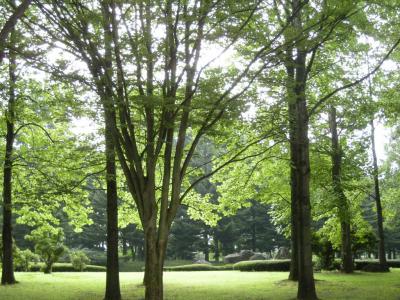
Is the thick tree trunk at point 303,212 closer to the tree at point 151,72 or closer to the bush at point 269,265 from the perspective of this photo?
the tree at point 151,72

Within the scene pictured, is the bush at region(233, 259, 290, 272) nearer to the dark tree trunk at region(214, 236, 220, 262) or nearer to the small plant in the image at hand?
the small plant

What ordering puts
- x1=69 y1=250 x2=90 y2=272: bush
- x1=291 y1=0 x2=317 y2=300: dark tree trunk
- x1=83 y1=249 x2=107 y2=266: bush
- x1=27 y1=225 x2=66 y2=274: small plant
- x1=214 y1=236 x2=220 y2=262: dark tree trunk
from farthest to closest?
x1=214 y1=236 x2=220 y2=262: dark tree trunk, x1=83 y1=249 x2=107 y2=266: bush, x1=69 y1=250 x2=90 y2=272: bush, x1=27 y1=225 x2=66 y2=274: small plant, x1=291 y1=0 x2=317 y2=300: dark tree trunk

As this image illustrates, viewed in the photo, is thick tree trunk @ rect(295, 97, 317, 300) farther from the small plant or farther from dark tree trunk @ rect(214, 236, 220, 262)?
dark tree trunk @ rect(214, 236, 220, 262)

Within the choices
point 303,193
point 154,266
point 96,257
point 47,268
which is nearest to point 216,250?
point 96,257

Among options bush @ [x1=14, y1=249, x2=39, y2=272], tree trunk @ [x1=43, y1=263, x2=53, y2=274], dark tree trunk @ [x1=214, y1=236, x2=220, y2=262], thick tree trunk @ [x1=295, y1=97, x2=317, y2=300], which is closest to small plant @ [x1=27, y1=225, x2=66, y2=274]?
tree trunk @ [x1=43, y1=263, x2=53, y2=274]

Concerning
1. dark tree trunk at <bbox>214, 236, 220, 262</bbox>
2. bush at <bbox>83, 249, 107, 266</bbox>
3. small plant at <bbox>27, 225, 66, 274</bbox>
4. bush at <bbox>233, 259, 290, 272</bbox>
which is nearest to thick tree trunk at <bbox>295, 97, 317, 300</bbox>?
small plant at <bbox>27, 225, 66, 274</bbox>

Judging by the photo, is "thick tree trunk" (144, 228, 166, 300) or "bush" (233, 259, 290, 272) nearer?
"thick tree trunk" (144, 228, 166, 300)

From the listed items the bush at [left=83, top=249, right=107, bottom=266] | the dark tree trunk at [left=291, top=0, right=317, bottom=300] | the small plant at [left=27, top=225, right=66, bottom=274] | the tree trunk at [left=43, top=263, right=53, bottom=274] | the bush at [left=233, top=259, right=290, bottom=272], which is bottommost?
the bush at [left=83, top=249, right=107, bottom=266]

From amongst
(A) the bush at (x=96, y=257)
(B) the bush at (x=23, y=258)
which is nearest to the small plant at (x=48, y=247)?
(B) the bush at (x=23, y=258)

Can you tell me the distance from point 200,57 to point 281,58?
1879 mm

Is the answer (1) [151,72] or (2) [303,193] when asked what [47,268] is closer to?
(2) [303,193]

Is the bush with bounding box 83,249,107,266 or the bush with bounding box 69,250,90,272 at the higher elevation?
the bush with bounding box 69,250,90,272

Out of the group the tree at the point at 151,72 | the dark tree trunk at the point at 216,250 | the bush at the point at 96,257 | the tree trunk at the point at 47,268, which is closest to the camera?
the tree at the point at 151,72

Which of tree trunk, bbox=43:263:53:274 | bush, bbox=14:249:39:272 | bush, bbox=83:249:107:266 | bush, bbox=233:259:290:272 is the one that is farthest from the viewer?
bush, bbox=83:249:107:266
